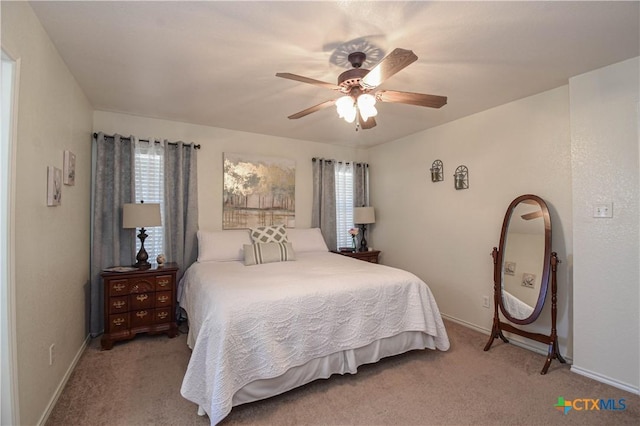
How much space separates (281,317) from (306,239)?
6.75 feet

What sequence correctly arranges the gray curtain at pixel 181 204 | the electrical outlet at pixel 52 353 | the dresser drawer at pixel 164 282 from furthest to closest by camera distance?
the gray curtain at pixel 181 204 → the dresser drawer at pixel 164 282 → the electrical outlet at pixel 52 353

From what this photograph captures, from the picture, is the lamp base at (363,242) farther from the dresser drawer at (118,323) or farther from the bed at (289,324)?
the dresser drawer at (118,323)

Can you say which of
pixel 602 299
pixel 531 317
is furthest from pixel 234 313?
pixel 602 299

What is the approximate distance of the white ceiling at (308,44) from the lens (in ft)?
5.39

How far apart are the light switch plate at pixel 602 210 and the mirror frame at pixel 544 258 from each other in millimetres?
350

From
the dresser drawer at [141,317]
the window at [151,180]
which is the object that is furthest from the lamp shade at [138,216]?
the dresser drawer at [141,317]

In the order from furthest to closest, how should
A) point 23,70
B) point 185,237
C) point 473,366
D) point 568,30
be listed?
point 185,237 → point 473,366 → point 568,30 → point 23,70

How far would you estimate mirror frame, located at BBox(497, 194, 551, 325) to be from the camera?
2545mm

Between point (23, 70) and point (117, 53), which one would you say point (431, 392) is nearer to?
point (23, 70)

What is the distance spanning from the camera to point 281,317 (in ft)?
6.59

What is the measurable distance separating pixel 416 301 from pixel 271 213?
2.32 meters

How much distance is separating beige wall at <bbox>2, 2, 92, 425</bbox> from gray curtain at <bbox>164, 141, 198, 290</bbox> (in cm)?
99

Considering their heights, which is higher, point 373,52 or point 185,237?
point 373,52

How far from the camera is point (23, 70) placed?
1536 mm
